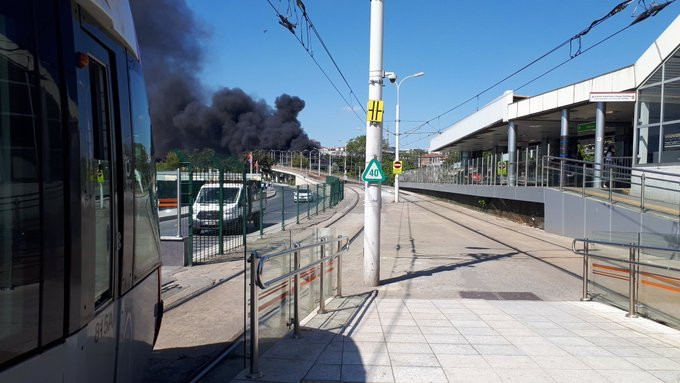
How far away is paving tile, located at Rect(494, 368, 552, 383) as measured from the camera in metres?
4.62

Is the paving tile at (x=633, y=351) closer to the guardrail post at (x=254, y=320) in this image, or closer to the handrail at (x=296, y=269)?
the handrail at (x=296, y=269)

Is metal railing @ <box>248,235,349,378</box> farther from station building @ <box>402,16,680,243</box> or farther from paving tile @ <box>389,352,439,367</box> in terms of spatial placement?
station building @ <box>402,16,680,243</box>

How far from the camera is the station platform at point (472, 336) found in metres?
4.84

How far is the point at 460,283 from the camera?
10258 mm

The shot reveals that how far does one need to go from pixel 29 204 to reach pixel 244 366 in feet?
10.9

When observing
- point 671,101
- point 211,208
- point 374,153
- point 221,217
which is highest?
point 671,101

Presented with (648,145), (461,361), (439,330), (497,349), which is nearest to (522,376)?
(461,361)

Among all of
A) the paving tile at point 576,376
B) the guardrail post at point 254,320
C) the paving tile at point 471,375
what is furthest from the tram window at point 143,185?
the paving tile at point 576,376

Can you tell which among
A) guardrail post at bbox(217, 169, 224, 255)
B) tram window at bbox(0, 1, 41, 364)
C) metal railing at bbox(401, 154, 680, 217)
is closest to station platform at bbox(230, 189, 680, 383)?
tram window at bbox(0, 1, 41, 364)

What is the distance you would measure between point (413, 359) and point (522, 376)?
3.36 feet

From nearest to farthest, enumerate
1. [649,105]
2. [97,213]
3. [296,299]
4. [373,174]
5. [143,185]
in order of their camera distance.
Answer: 1. [97,213]
2. [143,185]
3. [296,299]
4. [373,174]
5. [649,105]

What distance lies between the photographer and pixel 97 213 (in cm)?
262

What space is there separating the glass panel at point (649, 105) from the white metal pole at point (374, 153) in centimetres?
1191

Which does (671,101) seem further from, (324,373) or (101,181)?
(101,181)
